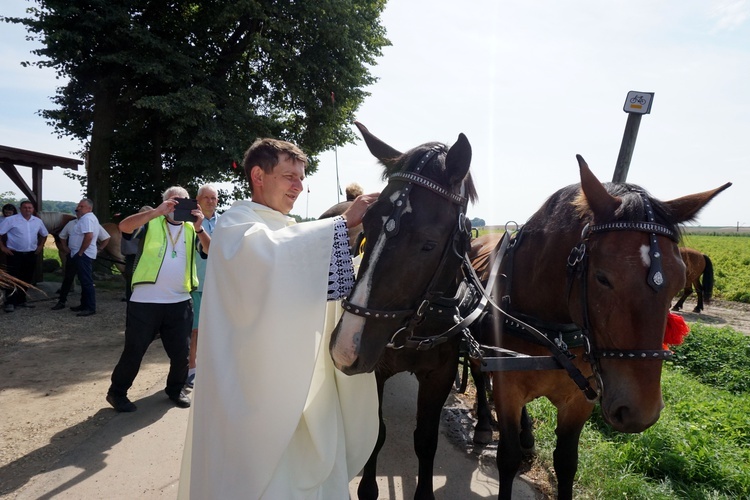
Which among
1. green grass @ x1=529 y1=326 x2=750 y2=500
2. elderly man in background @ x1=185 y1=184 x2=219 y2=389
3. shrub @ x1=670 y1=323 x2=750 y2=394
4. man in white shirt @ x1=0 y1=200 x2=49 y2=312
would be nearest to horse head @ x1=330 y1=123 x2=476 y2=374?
green grass @ x1=529 y1=326 x2=750 y2=500

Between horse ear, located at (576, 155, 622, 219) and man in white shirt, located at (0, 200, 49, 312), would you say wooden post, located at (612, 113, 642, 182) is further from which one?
man in white shirt, located at (0, 200, 49, 312)

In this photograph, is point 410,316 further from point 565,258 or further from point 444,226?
point 565,258


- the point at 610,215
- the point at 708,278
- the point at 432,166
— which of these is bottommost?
the point at 708,278

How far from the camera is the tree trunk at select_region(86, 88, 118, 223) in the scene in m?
11.5

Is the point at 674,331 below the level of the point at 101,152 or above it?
below

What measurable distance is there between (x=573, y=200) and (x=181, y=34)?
12.5 metres

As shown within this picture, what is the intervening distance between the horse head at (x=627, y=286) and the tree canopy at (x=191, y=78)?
9127 mm

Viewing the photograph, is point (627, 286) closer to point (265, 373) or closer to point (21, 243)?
point (265, 373)

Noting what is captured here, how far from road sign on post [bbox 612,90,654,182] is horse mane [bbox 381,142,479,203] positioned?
2.37 meters

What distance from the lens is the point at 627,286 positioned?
164 centimetres

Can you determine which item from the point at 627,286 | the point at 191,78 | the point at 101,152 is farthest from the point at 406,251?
the point at 101,152

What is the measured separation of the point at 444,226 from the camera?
1953mm

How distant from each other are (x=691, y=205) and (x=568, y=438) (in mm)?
1557

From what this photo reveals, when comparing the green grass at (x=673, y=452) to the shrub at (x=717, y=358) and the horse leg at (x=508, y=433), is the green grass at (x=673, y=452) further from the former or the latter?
the shrub at (x=717, y=358)
